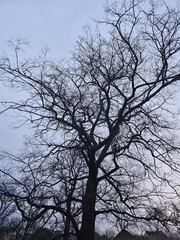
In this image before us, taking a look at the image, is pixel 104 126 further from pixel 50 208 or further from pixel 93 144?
pixel 50 208

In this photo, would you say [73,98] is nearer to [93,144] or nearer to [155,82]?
[93,144]

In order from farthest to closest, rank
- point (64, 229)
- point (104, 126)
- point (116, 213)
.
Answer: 1. point (64, 229)
2. point (104, 126)
3. point (116, 213)

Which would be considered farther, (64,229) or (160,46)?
(64,229)

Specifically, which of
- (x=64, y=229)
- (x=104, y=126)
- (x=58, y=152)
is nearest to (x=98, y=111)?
(x=104, y=126)

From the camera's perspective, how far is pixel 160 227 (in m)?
12.6

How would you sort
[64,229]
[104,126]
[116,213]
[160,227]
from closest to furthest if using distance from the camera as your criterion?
[160,227]
[116,213]
[104,126]
[64,229]

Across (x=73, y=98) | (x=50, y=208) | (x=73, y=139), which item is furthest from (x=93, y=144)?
(x=50, y=208)

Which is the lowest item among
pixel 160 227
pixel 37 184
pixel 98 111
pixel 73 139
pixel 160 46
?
pixel 160 227

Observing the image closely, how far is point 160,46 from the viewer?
13398 millimetres

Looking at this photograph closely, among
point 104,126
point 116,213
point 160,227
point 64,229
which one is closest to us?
point 160,227

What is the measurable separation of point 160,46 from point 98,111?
137 inches

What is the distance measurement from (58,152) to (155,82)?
4685 millimetres

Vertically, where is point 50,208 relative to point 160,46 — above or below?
below

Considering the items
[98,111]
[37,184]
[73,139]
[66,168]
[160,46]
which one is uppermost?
[160,46]
